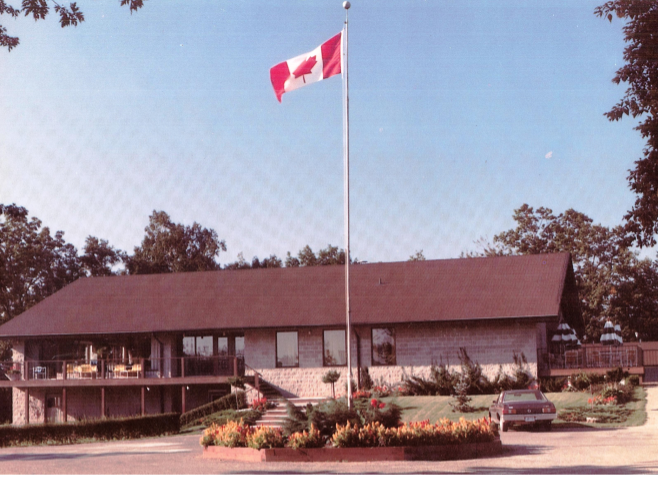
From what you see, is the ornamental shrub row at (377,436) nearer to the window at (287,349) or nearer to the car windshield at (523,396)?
the car windshield at (523,396)

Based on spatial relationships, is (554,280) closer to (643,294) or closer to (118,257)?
(643,294)

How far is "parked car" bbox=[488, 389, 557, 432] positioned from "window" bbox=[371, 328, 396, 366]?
10309 millimetres

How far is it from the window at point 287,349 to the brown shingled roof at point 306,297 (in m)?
0.86

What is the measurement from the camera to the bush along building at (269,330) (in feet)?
118

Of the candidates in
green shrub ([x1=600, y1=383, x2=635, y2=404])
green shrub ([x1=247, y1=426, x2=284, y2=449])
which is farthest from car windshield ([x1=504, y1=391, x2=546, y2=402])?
green shrub ([x1=247, y1=426, x2=284, y2=449])

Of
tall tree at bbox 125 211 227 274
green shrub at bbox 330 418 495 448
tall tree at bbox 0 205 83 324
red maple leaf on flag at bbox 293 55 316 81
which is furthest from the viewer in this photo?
tall tree at bbox 125 211 227 274

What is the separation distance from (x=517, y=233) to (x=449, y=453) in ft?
139

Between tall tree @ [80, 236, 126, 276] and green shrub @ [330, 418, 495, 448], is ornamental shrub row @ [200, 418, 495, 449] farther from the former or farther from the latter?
tall tree @ [80, 236, 126, 276]

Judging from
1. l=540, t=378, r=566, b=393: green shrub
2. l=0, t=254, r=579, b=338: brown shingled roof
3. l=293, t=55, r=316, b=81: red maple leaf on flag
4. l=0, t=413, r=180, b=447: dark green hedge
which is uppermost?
l=293, t=55, r=316, b=81: red maple leaf on flag

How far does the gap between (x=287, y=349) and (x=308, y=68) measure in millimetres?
18941

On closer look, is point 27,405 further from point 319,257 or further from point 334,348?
point 319,257

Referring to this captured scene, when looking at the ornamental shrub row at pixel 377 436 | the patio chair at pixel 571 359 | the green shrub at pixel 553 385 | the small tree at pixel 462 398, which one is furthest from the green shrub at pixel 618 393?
the ornamental shrub row at pixel 377 436

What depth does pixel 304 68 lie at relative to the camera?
21.4m

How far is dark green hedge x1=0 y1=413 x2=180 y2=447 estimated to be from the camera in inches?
1185
